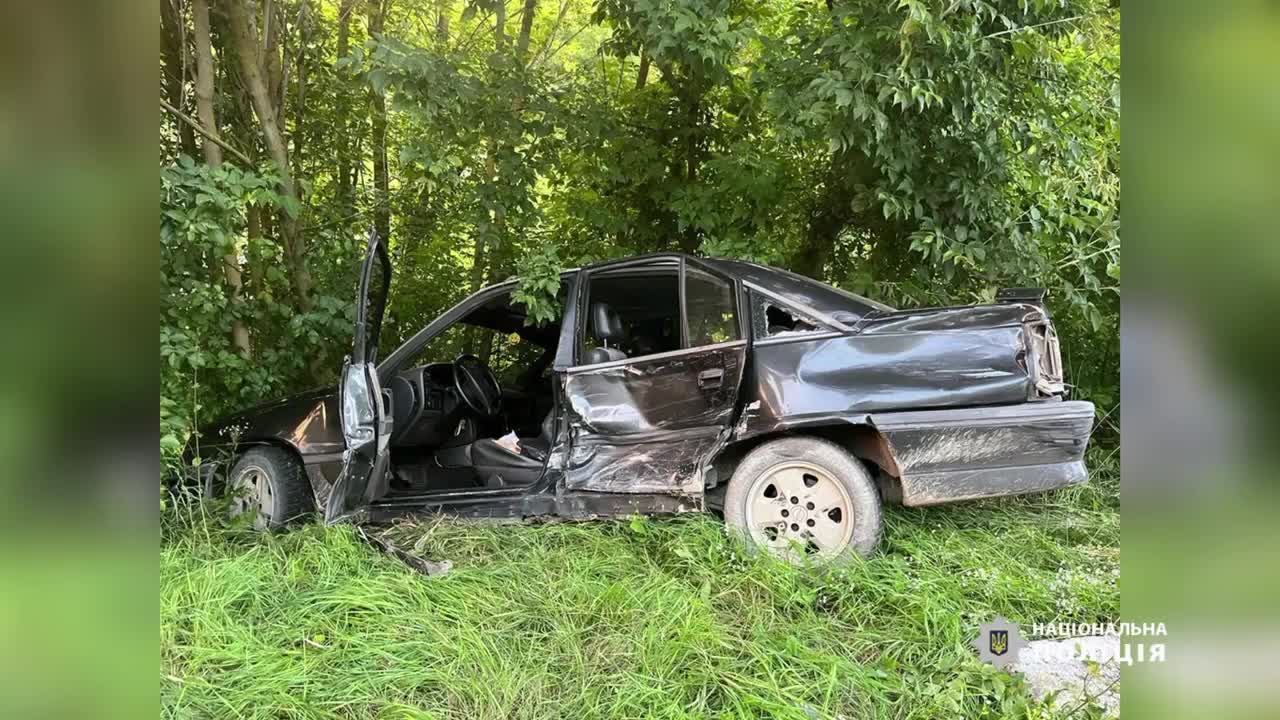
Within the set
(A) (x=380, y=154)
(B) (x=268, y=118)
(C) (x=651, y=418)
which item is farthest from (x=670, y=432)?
(A) (x=380, y=154)

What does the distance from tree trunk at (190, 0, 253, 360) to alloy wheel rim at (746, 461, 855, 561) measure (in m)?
4.12

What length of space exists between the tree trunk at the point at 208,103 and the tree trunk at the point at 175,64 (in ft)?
0.35

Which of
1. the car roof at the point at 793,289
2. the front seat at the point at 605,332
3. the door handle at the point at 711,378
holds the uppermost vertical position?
the car roof at the point at 793,289

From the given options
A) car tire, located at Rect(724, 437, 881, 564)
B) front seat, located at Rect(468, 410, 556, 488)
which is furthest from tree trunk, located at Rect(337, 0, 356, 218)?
car tire, located at Rect(724, 437, 881, 564)

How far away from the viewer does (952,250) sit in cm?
427

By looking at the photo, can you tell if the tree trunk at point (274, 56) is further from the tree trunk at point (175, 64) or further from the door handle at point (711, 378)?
the door handle at point (711, 378)

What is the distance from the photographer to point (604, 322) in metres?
3.75

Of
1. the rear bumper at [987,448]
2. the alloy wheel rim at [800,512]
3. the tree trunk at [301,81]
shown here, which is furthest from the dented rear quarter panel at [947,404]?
the tree trunk at [301,81]

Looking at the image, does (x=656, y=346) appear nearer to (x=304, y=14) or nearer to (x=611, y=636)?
(x=611, y=636)

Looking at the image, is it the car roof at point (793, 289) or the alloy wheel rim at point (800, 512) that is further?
the car roof at point (793, 289)

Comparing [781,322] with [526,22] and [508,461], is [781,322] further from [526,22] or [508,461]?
[526,22]

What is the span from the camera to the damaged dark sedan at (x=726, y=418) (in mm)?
2900

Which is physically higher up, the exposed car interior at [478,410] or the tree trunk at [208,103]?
the tree trunk at [208,103]
